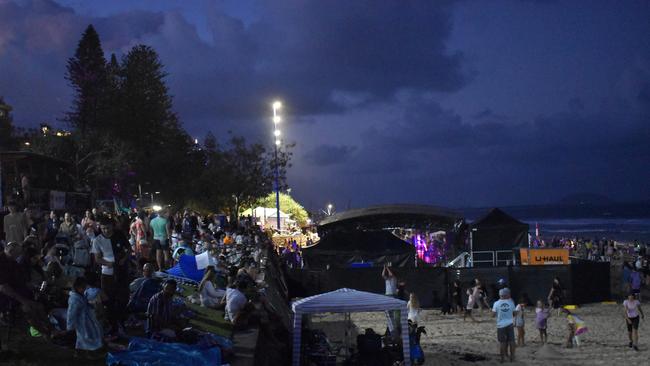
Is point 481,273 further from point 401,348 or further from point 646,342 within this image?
point 401,348

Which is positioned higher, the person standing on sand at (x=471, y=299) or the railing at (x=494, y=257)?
the railing at (x=494, y=257)

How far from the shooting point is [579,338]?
670 inches

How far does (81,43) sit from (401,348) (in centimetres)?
5179

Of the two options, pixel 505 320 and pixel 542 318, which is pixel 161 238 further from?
pixel 542 318

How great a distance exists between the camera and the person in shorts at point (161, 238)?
52.3 feet

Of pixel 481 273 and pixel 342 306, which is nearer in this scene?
pixel 342 306

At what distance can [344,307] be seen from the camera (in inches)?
464

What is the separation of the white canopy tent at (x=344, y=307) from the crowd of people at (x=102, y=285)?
795 millimetres

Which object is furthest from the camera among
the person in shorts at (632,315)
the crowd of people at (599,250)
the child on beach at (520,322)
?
the crowd of people at (599,250)

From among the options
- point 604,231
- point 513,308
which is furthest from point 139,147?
point 604,231

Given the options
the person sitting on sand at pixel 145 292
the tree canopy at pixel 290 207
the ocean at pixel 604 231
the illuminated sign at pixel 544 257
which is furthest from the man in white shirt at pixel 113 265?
the ocean at pixel 604 231

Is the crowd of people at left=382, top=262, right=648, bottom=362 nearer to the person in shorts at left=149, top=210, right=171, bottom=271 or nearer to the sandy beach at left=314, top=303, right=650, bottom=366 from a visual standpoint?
the sandy beach at left=314, top=303, right=650, bottom=366

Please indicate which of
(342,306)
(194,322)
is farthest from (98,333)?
(342,306)

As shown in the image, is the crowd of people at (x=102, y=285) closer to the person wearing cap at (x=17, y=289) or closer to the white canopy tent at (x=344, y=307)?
the person wearing cap at (x=17, y=289)
